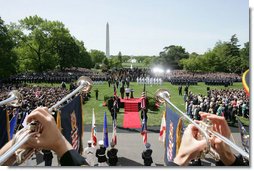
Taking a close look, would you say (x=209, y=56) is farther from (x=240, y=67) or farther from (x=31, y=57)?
(x=31, y=57)

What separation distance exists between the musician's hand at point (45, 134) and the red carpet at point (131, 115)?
13.6 meters

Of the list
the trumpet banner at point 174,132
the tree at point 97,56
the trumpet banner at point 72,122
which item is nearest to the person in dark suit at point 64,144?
the trumpet banner at point 174,132

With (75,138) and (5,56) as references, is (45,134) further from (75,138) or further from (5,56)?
(5,56)

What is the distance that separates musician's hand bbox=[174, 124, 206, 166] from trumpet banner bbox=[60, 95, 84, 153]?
2666 mm

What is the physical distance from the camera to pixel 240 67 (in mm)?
56406

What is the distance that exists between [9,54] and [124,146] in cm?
2595

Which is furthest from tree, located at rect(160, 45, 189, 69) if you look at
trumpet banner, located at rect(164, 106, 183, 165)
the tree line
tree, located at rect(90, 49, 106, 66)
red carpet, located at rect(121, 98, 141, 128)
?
trumpet banner, located at rect(164, 106, 183, 165)

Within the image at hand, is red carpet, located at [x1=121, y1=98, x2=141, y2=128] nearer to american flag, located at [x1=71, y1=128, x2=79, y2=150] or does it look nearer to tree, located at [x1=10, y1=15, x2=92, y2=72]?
american flag, located at [x1=71, y1=128, x2=79, y2=150]

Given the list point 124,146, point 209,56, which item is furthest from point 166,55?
point 124,146

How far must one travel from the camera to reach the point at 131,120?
16.8 m

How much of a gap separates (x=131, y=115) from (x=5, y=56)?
797 inches

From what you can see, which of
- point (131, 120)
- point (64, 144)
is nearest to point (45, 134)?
point (64, 144)

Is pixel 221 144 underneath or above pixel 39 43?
underneath

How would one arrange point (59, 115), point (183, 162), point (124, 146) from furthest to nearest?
point (124, 146), point (59, 115), point (183, 162)
